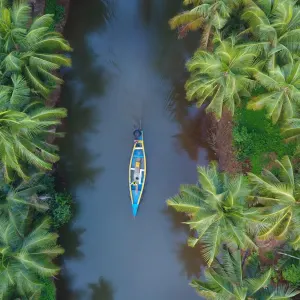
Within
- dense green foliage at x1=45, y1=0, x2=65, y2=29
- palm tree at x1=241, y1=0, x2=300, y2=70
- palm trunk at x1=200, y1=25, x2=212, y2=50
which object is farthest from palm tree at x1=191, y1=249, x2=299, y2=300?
dense green foliage at x1=45, y1=0, x2=65, y2=29

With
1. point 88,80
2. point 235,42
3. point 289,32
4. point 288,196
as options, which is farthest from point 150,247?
point 289,32

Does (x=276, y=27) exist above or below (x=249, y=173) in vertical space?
above

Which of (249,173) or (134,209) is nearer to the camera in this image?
(249,173)

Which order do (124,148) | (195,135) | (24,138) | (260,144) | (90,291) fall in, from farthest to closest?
1. (195,135)
2. (124,148)
3. (90,291)
4. (260,144)
5. (24,138)

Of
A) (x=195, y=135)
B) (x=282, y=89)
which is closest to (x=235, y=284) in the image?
(x=282, y=89)

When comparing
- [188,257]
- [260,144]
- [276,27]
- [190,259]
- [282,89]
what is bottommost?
[190,259]

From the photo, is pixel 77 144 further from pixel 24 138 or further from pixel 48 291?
pixel 48 291

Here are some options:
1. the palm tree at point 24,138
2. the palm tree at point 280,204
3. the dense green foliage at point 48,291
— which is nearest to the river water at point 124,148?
the dense green foliage at point 48,291

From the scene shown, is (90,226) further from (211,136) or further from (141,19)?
(141,19)
